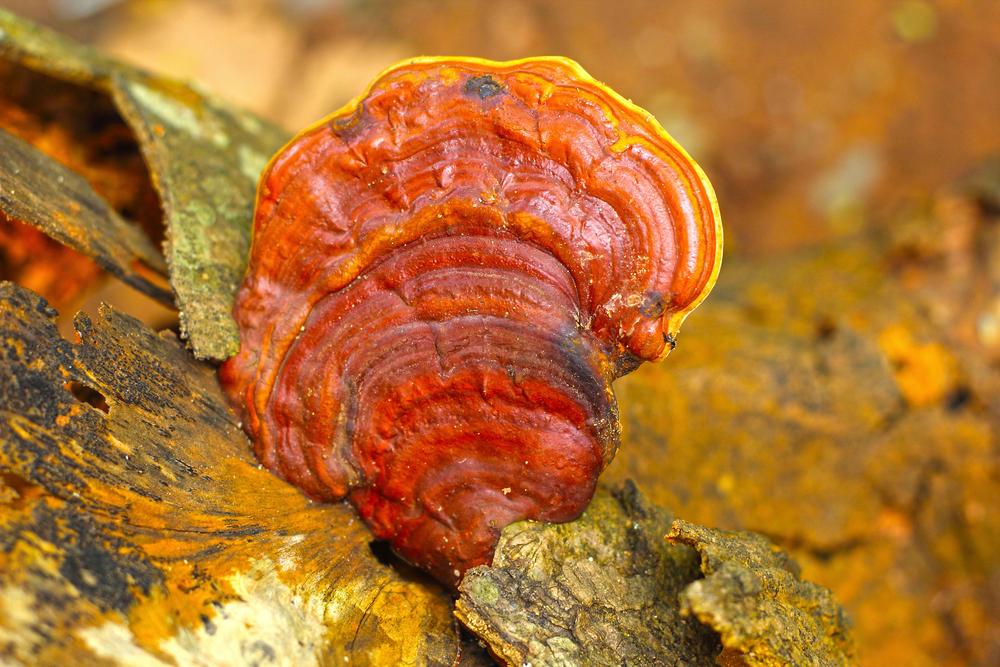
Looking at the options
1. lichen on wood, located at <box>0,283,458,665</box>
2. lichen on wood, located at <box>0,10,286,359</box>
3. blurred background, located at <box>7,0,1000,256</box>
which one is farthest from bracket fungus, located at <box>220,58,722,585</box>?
blurred background, located at <box>7,0,1000,256</box>

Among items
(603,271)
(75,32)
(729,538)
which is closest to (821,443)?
(729,538)

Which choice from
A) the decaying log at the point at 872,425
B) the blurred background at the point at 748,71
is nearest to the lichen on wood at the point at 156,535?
the decaying log at the point at 872,425

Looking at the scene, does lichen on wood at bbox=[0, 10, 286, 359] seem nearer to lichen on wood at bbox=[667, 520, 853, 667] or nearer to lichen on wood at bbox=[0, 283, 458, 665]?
lichen on wood at bbox=[0, 283, 458, 665]

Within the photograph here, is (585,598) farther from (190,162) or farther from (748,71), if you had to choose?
(748,71)

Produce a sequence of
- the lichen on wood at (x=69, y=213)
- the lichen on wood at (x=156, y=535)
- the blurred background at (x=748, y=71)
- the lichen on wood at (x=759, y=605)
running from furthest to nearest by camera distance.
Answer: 1. the blurred background at (x=748, y=71)
2. the lichen on wood at (x=69, y=213)
3. the lichen on wood at (x=759, y=605)
4. the lichen on wood at (x=156, y=535)

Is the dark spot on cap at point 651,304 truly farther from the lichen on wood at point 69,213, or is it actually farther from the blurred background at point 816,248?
the lichen on wood at point 69,213

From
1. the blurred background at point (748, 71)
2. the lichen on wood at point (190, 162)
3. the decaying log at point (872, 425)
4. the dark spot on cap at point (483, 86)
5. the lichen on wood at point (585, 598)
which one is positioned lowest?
the lichen on wood at point (585, 598)
